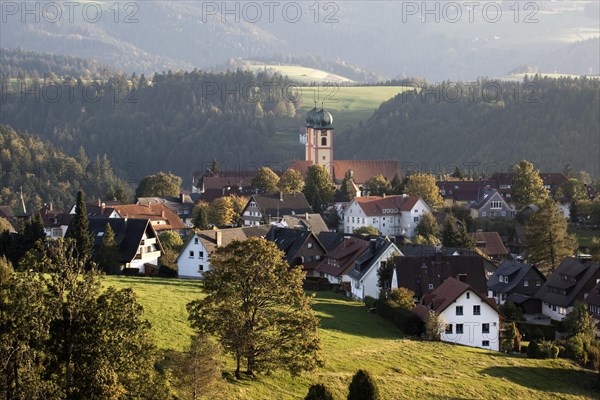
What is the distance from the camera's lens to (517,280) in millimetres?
65125

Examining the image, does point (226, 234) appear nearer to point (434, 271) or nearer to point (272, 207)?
point (434, 271)

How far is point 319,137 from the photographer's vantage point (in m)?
146

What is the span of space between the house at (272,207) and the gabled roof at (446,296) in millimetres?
40774

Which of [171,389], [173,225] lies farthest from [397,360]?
[173,225]

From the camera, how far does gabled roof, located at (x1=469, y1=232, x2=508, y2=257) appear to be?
79500 millimetres

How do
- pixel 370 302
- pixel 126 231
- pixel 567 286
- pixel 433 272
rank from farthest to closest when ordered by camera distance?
pixel 126 231, pixel 567 286, pixel 433 272, pixel 370 302

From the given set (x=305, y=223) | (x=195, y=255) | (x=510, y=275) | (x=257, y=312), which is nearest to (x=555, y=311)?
(x=510, y=275)

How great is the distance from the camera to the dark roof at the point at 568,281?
198 feet

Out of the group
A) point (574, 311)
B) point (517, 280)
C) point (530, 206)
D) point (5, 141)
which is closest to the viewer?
point (574, 311)

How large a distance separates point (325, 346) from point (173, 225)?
45.0 meters

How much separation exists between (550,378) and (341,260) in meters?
22.2

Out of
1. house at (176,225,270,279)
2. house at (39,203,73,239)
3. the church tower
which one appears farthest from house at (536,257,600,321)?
the church tower

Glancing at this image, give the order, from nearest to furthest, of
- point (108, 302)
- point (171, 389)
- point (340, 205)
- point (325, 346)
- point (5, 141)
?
point (108, 302), point (171, 389), point (325, 346), point (340, 205), point (5, 141)

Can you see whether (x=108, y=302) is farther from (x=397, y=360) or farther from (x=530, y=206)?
(x=530, y=206)
